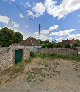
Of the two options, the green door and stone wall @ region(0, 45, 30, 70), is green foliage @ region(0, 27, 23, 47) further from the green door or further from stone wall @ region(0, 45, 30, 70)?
stone wall @ region(0, 45, 30, 70)

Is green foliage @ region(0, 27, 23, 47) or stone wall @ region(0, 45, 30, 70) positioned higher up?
green foliage @ region(0, 27, 23, 47)

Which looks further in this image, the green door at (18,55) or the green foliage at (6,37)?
the green foliage at (6,37)

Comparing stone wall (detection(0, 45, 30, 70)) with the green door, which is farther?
the green door

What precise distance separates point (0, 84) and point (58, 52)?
2070 cm

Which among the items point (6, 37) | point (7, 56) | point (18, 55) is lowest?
point (18, 55)

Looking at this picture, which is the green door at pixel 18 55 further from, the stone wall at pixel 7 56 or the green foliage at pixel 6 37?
the green foliage at pixel 6 37

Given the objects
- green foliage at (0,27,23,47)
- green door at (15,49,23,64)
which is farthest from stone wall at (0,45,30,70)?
green foliage at (0,27,23,47)

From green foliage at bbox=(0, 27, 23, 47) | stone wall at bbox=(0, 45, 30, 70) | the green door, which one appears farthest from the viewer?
green foliage at bbox=(0, 27, 23, 47)

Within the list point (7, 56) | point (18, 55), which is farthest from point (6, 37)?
point (7, 56)

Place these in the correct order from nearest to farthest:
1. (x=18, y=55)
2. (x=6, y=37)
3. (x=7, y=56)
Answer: (x=7, y=56) → (x=18, y=55) → (x=6, y=37)

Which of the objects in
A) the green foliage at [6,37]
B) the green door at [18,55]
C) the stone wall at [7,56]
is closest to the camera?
the stone wall at [7,56]

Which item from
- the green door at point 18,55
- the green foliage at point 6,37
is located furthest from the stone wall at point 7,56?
the green foliage at point 6,37

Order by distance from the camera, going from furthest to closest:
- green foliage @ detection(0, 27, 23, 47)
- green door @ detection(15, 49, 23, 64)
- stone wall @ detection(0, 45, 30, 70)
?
green foliage @ detection(0, 27, 23, 47) → green door @ detection(15, 49, 23, 64) → stone wall @ detection(0, 45, 30, 70)

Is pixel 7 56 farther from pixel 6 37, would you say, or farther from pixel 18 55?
pixel 6 37
